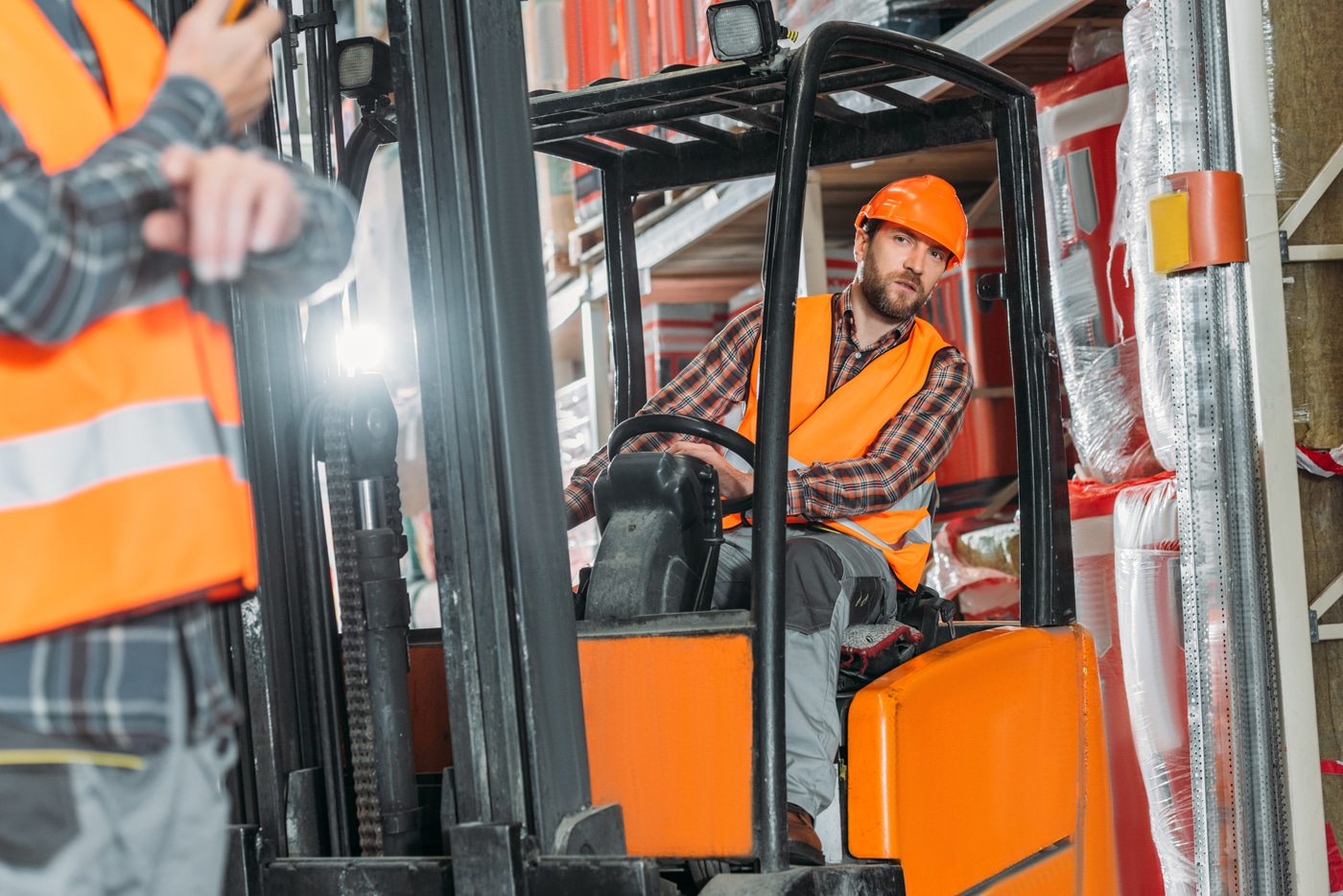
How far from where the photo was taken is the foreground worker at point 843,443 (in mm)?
2570

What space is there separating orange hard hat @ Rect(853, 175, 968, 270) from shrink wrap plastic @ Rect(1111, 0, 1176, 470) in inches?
28.6

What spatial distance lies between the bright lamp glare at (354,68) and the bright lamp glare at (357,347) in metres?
0.43

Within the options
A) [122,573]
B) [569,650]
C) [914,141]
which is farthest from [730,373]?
[122,573]

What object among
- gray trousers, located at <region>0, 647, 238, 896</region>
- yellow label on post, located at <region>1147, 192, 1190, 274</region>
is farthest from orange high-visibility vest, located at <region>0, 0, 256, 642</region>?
yellow label on post, located at <region>1147, 192, 1190, 274</region>

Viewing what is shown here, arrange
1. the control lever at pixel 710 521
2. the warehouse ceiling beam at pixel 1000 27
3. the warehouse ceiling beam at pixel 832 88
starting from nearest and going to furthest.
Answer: the control lever at pixel 710 521
the warehouse ceiling beam at pixel 832 88
the warehouse ceiling beam at pixel 1000 27

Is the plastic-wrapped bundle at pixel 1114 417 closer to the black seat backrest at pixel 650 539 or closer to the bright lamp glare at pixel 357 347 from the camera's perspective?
the black seat backrest at pixel 650 539

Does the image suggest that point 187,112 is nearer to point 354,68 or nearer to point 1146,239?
point 354,68

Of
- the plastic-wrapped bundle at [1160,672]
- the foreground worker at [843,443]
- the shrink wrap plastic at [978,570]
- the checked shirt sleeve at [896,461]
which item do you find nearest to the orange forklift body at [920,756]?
the foreground worker at [843,443]

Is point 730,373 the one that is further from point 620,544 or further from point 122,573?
point 122,573

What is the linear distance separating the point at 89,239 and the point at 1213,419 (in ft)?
10.6

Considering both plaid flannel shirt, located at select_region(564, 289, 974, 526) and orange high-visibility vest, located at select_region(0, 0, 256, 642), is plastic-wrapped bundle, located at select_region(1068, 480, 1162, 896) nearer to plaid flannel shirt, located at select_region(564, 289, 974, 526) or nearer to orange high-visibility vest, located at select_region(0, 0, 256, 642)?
plaid flannel shirt, located at select_region(564, 289, 974, 526)

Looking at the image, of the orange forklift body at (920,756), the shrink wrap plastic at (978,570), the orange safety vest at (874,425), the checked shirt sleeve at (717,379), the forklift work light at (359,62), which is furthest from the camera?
the shrink wrap plastic at (978,570)

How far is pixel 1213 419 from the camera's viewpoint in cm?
373

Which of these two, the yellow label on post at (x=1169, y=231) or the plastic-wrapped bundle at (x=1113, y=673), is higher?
the yellow label on post at (x=1169, y=231)
